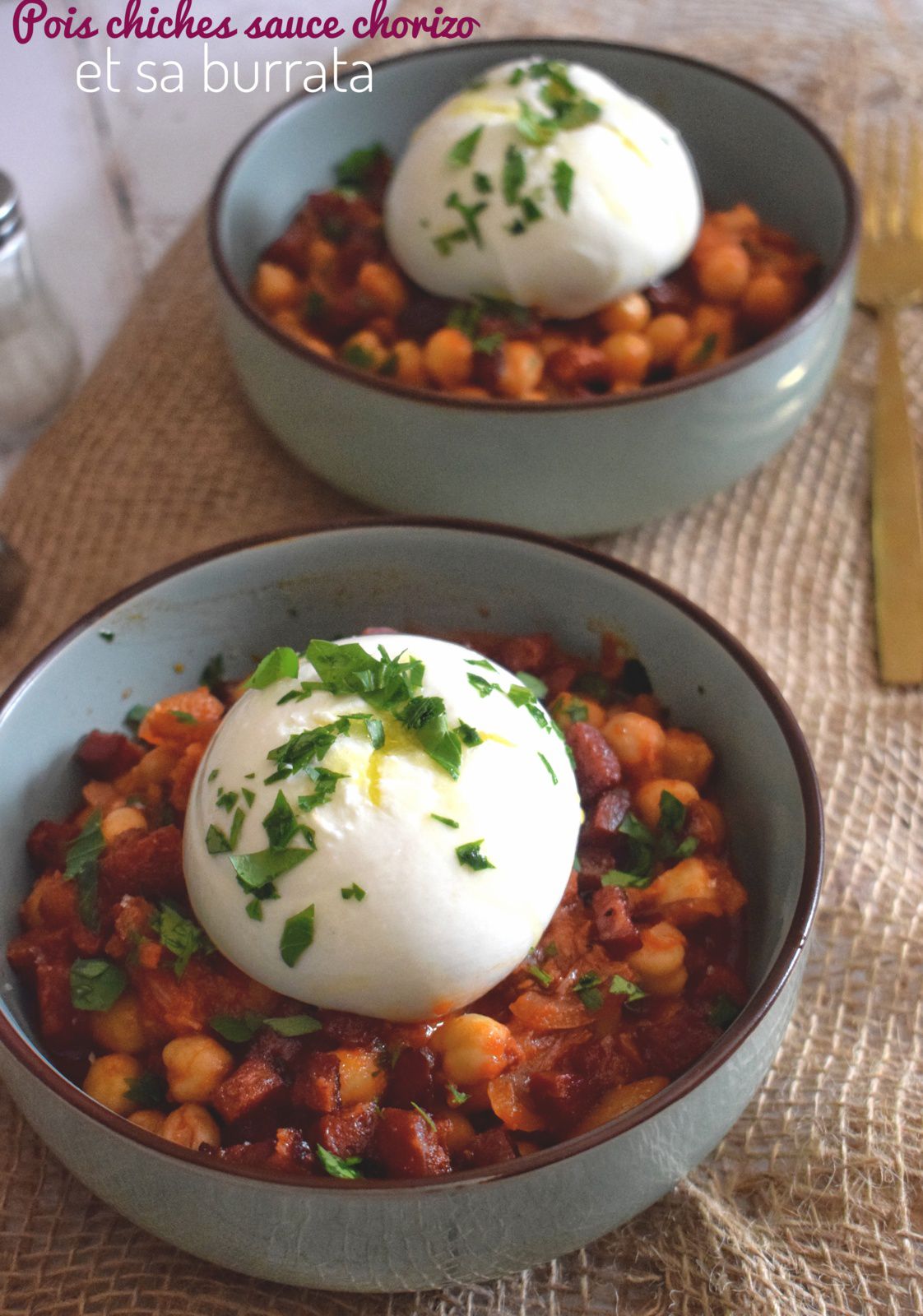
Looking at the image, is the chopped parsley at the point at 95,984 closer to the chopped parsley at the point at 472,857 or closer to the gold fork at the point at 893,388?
the chopped parsley at the point at 472,857

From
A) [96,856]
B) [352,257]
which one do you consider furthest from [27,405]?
[96,856]

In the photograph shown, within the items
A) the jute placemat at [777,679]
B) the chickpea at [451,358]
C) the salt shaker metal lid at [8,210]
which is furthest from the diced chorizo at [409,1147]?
the salt shaker metal lid at [8,210]

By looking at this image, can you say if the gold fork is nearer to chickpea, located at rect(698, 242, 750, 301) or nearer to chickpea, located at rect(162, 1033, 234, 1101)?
chickpea, located at rect(698, 242, 750, 301)

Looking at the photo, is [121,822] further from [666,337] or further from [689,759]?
[666,337]

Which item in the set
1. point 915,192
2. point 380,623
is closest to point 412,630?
point 380,623

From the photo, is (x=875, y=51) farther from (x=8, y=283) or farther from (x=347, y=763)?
(x=347, y=763)

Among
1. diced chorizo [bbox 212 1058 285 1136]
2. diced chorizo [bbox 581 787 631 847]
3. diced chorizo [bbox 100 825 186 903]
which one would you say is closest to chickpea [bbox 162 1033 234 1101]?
diced chorizo [bbox 212 1058 285 1136]
